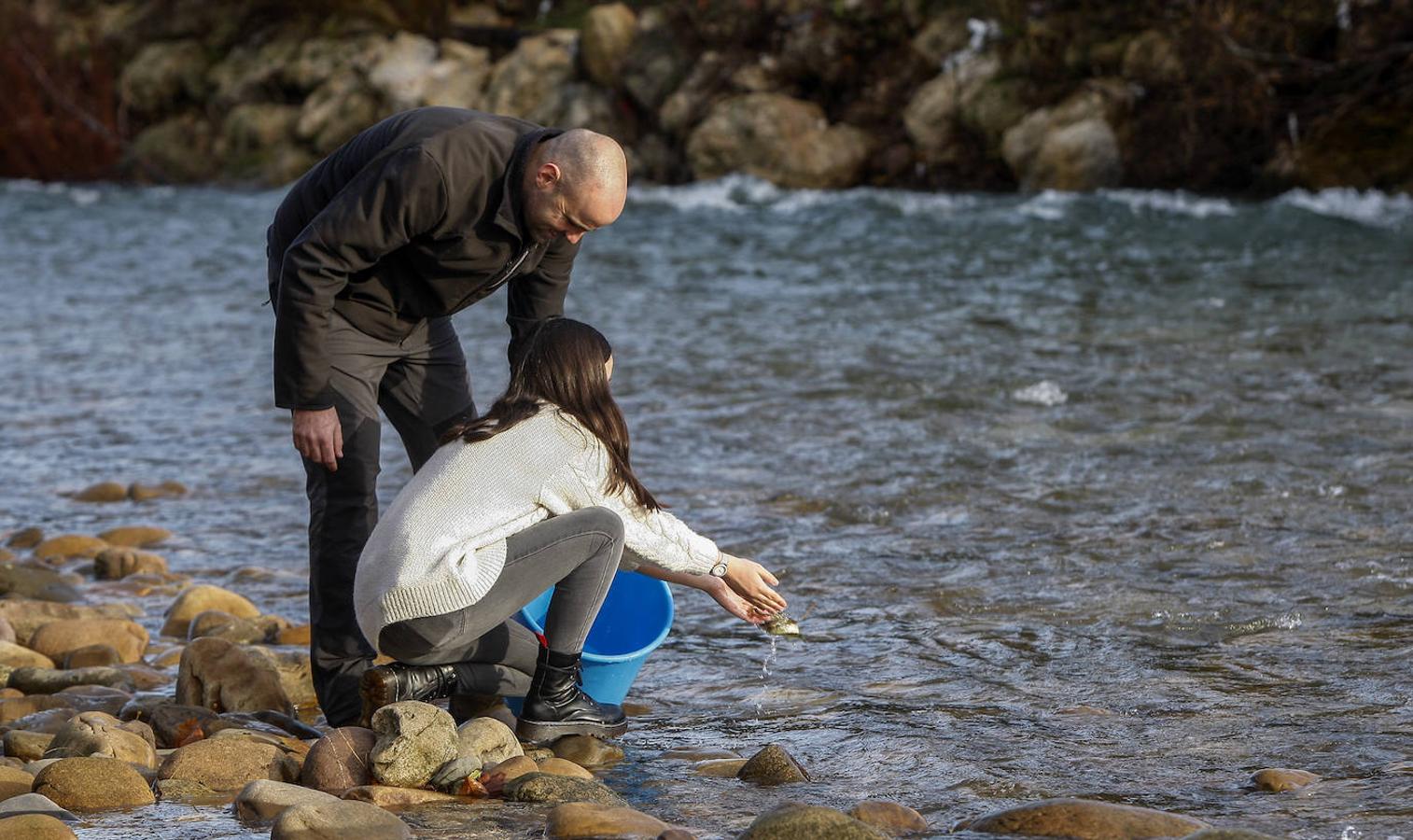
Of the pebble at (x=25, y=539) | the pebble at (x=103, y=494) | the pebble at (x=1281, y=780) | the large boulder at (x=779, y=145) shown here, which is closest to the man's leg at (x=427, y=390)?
the pebble at (x=1281, y=780)

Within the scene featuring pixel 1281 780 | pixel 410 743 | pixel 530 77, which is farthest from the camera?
pixel 530 77

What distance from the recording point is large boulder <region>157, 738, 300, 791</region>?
10.8 feet

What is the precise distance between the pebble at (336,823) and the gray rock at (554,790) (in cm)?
29

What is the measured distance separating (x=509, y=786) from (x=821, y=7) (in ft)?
55.3

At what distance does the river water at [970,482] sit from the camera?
3.42m

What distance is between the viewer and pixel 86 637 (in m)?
4.44

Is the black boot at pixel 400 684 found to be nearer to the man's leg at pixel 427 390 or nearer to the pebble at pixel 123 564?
the man's leg at pixel 427 390

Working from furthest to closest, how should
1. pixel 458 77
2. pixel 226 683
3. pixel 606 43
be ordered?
pixel 458 77 < pixel 606 43 < pixel 226 683

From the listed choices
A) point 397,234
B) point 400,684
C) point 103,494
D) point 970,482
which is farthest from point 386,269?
point 103,494

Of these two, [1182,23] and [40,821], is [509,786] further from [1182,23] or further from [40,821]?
[1182,23]

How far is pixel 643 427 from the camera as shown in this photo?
7.26 meters

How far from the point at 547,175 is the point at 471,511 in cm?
76

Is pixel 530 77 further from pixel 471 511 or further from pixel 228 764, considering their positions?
pixel 228 764

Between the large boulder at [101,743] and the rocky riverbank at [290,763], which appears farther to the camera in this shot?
the large boulder at [101,743]
